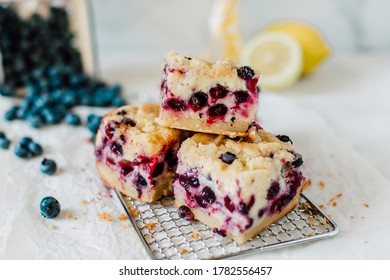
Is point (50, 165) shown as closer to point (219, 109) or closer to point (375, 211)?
point (219, 109)

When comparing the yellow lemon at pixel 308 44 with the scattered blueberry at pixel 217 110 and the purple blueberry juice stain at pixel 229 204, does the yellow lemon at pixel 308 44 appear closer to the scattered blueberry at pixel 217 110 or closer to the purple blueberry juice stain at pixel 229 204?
the scattered blueberry at pixel 217 110

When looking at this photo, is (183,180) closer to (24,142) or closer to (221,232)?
(221,232)

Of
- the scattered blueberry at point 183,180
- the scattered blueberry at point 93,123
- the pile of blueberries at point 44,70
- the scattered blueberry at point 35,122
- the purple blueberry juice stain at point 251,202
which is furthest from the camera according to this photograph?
the pile of blueberries at point 44,70

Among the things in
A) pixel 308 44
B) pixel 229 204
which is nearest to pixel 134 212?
pixel 229 204

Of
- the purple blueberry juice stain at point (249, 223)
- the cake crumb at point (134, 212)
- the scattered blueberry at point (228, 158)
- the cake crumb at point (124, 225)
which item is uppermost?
the scattered blueberry at point (228, 158)

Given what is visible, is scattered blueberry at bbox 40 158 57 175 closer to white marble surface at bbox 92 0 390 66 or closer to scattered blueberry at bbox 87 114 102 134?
scattered blueberry at bbox 87 114 102 134

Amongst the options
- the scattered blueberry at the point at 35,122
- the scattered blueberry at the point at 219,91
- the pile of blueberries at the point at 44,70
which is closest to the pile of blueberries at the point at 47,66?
the pile of blueberries at the point at 44,70

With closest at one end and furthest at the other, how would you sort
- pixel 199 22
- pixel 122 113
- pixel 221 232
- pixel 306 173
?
1. pixel 221 232
2. pixel 122 113
3. pixel 306 173
4. pixel 199 22
